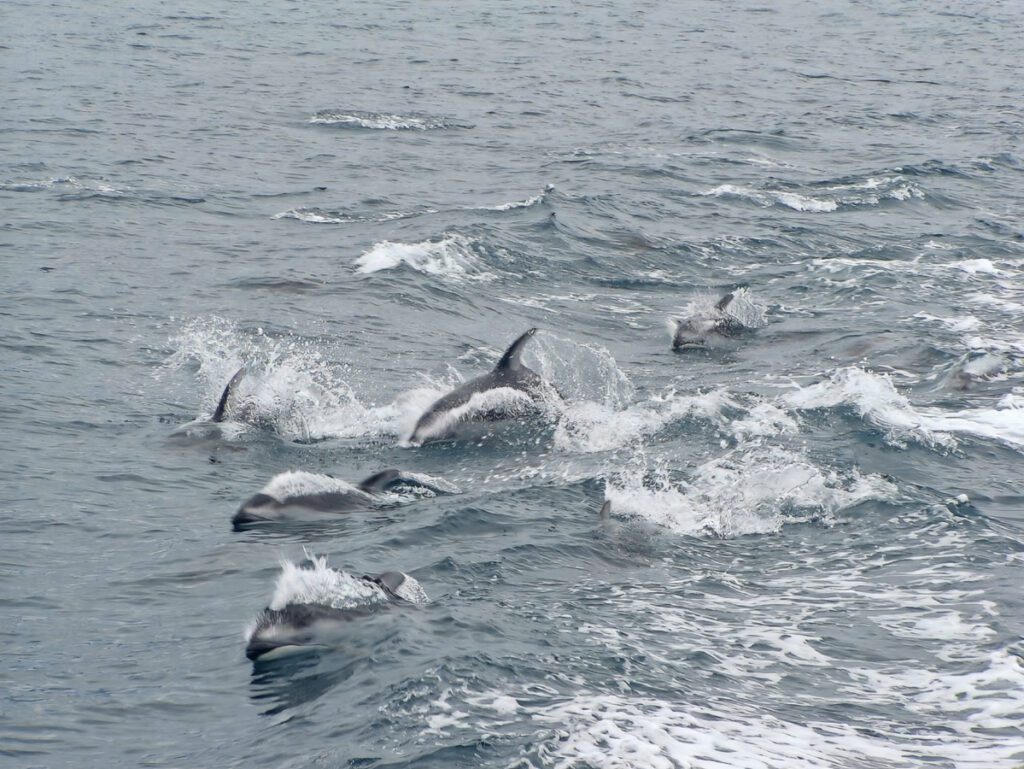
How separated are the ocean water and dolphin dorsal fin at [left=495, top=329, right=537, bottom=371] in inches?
30.2

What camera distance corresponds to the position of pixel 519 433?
1444 cm

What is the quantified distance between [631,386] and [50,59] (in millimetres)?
31583

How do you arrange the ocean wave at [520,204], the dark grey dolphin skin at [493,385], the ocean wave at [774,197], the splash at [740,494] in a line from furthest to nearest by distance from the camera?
the ocean wave at [774,197] < the ocean wave at [520,204] < the dark grey dolphin skin at [493,385] < the splash at [740,494]

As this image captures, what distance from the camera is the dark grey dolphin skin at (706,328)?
18.3 m

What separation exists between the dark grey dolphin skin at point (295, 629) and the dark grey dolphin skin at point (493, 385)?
204 inches

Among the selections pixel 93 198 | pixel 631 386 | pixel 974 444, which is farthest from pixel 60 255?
pixel 974 444

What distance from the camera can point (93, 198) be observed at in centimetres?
2558

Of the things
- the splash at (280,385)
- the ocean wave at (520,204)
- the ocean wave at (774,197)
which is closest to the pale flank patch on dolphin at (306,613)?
the splash at (280,385)

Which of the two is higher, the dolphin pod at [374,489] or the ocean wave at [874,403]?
the dolphin pod at [374,489]

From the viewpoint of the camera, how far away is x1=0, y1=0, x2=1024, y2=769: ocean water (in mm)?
8438

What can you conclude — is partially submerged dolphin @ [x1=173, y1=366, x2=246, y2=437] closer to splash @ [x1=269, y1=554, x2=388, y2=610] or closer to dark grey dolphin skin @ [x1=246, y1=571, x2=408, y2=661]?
splash @ [x1=269, y1=554, x2=388, y2=610]

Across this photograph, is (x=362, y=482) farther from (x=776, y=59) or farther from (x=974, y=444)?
(x=776, y=59)

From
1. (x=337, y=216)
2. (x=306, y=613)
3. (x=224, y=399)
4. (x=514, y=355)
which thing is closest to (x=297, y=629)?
(x=306, y=613)

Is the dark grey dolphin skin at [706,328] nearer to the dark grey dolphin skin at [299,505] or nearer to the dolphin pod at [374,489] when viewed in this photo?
the dolphin pod at [374,489]
